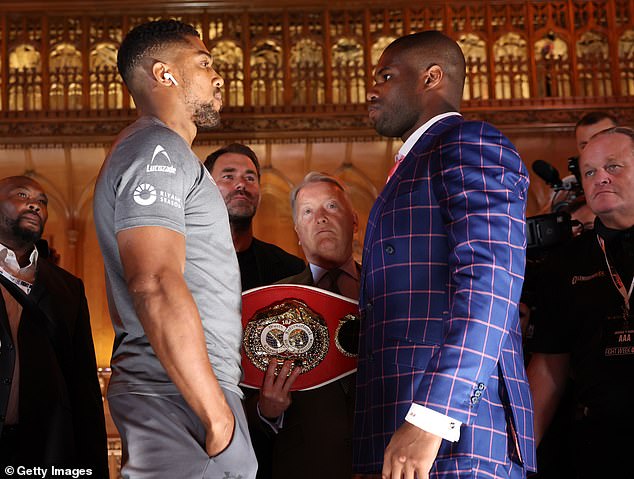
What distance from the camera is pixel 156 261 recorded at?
5.46ft

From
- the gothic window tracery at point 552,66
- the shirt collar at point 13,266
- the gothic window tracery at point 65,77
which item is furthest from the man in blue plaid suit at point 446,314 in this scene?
the gothic window tracery at point 65,77

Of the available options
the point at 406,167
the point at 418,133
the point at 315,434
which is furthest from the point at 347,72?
the point at 406,167

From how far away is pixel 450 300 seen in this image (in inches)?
72.3

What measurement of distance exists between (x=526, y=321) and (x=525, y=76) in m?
3.39

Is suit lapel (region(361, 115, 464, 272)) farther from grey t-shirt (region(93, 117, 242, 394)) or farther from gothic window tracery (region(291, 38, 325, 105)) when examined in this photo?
gothic window tracery (region(291, 38, 325, 105))

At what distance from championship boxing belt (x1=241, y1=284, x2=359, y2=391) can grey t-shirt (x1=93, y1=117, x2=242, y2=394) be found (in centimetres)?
Answer: 61

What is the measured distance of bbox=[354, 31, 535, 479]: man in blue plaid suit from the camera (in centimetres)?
171

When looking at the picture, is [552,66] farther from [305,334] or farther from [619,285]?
[305,334]

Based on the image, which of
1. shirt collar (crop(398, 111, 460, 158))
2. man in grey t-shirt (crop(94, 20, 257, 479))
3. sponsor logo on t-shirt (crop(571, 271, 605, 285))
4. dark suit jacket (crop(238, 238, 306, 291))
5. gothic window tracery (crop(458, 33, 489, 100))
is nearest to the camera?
man in grey t-shirt (crop(94, 20, 257, 479))

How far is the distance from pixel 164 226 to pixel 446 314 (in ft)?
1.94

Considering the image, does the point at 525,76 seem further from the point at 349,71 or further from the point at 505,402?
the point at 505,402

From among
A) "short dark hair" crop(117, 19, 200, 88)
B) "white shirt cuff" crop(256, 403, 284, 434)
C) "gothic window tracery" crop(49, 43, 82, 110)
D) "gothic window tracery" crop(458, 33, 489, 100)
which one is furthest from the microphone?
"gothic window tracery" crop(49, 43, 82, 110)

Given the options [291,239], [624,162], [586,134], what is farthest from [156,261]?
[291,239]

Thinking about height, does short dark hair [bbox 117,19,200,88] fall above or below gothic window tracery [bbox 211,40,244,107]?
below
